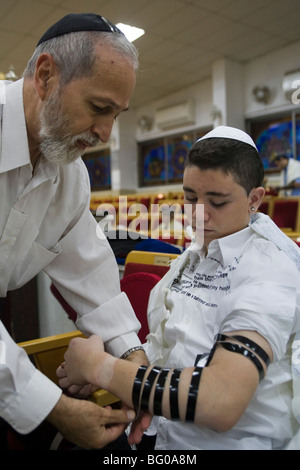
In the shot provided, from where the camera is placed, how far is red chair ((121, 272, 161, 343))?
157 centimetres

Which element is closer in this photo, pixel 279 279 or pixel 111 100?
pixel 279 279

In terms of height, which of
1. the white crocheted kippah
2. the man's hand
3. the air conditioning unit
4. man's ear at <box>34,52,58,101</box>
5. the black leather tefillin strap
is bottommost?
the man's hand

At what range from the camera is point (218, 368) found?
824 millimetres

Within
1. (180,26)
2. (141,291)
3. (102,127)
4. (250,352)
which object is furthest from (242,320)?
(180,26)

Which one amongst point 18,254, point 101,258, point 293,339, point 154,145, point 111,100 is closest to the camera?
point 293,339

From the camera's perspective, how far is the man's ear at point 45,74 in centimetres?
106

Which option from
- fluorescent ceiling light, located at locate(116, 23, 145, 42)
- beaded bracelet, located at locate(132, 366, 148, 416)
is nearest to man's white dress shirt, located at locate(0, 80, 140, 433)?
beaded bracelet, located at locate(132, 366, 148, 416)

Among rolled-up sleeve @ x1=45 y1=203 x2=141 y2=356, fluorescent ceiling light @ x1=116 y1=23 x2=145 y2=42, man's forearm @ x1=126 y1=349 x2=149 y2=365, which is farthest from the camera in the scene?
fluorescent ceiling light @ x1=116 y1=23 x2=145 y2=42

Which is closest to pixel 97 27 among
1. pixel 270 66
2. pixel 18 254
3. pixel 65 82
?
pixel 65 82

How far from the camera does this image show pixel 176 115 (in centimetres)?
1060

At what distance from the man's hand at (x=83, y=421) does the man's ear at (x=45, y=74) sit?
77 cm

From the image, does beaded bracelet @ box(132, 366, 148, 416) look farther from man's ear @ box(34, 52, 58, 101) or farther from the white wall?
the white wall

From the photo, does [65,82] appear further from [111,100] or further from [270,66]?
[270,66]
